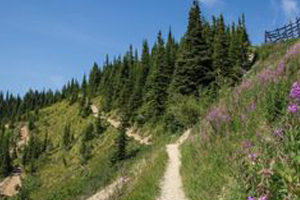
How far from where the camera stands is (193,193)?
10.6 meters

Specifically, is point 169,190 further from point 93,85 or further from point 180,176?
point 93,85

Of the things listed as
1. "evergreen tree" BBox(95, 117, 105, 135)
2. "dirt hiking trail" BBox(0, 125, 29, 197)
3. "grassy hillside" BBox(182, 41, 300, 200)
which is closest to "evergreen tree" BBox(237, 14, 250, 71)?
"grassy hillside" BBox(182, 41, 300, 200)

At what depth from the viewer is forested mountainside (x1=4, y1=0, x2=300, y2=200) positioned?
6.73 metres

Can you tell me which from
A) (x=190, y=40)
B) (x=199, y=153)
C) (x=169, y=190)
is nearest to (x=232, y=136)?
(x=199, y=153)

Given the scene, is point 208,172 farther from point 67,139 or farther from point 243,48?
point 67,139

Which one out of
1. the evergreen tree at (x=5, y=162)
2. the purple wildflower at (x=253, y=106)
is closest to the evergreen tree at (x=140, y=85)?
the evergreen tree at (x=5, y=162)

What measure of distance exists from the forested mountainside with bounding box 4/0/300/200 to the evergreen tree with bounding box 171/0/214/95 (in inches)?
4.3

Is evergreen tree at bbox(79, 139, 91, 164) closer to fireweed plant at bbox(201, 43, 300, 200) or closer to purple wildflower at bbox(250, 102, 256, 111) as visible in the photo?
fireweed plant at bbox(201, 43, 300, 200)

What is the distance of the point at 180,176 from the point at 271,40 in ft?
112

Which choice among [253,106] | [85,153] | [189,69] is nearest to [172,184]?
[253,106]

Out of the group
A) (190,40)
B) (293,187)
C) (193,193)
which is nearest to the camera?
(293,187)

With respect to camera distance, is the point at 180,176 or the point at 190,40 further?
the point at 190,40

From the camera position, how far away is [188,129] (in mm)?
27484

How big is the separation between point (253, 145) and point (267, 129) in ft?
4.19
